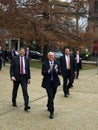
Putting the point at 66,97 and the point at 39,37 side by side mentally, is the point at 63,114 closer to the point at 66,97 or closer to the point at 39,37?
the point at 66,97

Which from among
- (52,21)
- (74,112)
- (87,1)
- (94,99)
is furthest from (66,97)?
(87,1)

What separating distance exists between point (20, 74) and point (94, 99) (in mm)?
3763

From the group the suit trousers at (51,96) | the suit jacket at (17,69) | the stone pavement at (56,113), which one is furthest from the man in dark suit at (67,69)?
the suit trousers at (51,96)

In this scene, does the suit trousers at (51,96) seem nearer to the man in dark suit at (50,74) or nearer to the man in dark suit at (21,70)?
the man in dark suit at (50,74)

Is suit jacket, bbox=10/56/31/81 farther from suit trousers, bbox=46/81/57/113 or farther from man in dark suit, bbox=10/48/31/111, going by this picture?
suit trousers, bbox=46/81/57/113

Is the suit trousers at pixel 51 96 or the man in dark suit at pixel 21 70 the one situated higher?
the man in dark suit at pixel 21 70

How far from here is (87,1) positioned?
42.0 m

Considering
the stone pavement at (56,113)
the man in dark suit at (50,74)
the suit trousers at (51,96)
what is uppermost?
the man in dark suit at (50,74)

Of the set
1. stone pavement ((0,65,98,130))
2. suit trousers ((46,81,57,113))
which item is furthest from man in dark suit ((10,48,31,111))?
suit trousers ((46,81,57,113))

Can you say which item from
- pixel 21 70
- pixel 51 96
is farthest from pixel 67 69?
pixel 51 96

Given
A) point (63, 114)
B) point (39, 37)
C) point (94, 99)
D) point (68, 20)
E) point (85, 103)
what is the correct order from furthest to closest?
point (68, 20) < point (39, 37) < point (94, 99) < point (85, 103) < point (63, 114)

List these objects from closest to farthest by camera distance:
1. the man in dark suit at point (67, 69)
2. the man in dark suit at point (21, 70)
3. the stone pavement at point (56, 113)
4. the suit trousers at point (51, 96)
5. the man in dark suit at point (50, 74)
A: the stone pavement at point (56, 113), the suit trousers at point (51, 96), the man in dark suit at point (50, 74), the man in dark suit at point (21, 70), the man in dark suit at point (67, 69)

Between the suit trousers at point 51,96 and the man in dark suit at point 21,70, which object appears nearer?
the suit trousers at point 51,96

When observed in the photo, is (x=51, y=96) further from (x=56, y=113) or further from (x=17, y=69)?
(x=17, y=69)
